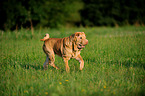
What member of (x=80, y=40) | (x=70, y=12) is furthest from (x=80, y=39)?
(x=70, y=12)

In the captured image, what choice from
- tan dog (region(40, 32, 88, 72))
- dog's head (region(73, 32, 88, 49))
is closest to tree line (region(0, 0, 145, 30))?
tan dog (region(40, 32, 88, 72))

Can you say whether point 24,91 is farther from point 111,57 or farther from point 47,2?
point 47,2

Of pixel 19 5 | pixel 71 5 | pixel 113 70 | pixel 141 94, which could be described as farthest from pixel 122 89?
pixel 71 5

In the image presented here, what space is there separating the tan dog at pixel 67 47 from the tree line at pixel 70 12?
59.5ft

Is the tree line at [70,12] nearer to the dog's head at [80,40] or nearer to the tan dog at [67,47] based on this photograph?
the tan dog at [67,47]

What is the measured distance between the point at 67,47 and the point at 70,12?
86.8 feet

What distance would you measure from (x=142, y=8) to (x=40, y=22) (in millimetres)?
24737

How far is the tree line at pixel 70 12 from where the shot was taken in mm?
23391

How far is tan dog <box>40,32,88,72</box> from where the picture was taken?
4.68 m

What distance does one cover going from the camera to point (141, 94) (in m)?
3.17

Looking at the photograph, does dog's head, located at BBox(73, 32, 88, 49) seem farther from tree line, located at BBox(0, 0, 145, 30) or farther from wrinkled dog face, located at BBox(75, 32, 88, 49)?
tree line, located at BBox(0, 0, 145, 30)

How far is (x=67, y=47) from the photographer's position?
16.1 ft

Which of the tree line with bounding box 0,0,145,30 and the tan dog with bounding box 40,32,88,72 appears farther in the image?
the tree line with bounding box 0,0,145,30

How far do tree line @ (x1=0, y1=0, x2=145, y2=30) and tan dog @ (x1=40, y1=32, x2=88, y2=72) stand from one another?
59.5ft
